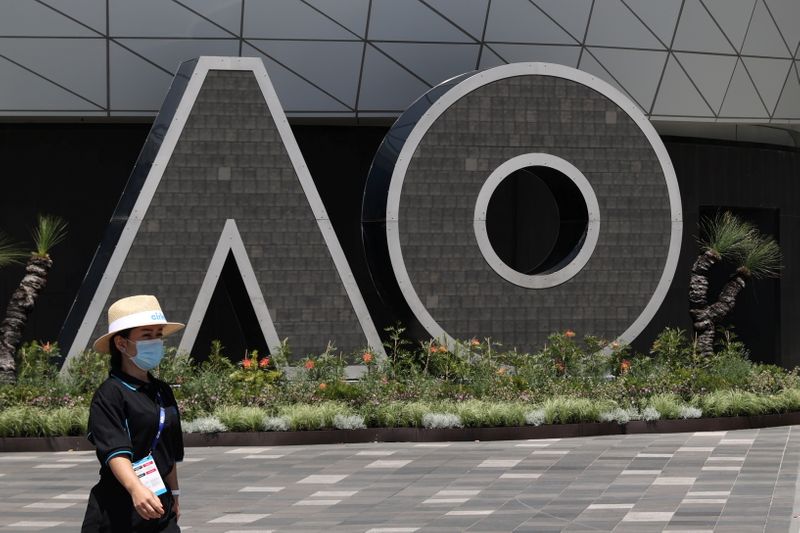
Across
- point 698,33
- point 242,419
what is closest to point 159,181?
point 242,419

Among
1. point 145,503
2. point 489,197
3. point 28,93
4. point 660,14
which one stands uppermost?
point 660,14

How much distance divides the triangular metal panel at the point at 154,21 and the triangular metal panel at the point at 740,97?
40.5ft

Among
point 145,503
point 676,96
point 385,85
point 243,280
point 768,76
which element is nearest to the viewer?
point 145,503

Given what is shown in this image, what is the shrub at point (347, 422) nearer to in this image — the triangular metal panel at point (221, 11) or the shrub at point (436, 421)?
the shrub at point (436, 421)

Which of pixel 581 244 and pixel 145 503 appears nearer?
pixel 145 503

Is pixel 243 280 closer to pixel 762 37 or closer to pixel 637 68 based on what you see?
pixel 637 68

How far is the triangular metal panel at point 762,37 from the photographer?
33188 mm

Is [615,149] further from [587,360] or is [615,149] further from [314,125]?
[314,125]

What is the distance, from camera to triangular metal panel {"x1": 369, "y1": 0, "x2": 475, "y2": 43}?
29.7 meters

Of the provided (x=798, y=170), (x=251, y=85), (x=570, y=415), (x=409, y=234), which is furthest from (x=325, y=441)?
(x=798, y=170)

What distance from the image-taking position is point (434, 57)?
29922 millimetres

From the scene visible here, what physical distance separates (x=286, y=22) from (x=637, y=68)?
8252 mm

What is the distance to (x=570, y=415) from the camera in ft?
70.4

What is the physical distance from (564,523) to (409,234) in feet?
40.2
